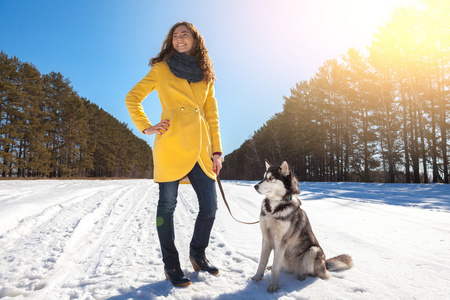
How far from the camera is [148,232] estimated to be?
452 cm

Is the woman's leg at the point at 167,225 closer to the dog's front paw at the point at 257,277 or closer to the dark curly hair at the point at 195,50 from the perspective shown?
the dog's front paw at the point at 257,277

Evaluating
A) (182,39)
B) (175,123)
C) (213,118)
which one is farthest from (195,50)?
(175,123)

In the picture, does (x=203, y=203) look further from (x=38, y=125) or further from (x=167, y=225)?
(x=38, y=125)

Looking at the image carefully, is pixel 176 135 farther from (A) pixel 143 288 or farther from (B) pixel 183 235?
(B) pixel 183 235

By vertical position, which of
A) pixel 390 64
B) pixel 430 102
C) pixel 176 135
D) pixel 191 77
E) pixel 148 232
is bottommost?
pixel 148 232

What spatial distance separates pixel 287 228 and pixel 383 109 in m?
24.5

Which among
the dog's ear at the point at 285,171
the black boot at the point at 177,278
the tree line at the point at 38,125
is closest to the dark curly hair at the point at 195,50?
the dog's ear at the point at 285,171

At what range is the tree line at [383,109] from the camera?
56.1 ft

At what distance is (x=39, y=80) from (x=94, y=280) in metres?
32.5

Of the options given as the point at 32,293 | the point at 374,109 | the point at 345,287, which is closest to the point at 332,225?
the point at 345,287

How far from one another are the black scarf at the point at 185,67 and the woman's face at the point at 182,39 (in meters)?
0.07

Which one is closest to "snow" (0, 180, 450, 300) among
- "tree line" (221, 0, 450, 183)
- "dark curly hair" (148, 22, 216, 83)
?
"dark curly hair" (148, 22, 216, 83)

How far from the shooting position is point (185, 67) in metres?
2.54

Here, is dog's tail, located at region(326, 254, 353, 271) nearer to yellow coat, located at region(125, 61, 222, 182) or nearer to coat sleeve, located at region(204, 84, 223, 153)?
yellow coat, located at region(125, 61, 222, 182)
